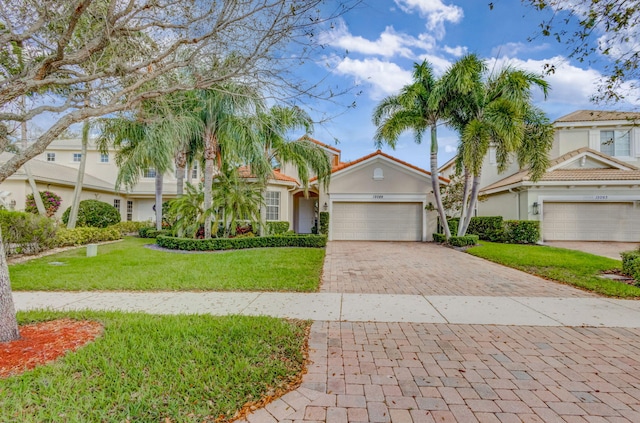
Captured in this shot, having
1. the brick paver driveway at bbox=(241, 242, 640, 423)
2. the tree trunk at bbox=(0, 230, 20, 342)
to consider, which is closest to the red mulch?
the tree trunk at bbox=(0, 230, 20, 342)

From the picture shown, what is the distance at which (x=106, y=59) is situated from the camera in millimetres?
5555

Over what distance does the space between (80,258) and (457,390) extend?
37.7ft

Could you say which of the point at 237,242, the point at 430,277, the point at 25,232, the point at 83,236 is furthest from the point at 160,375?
the point at 83,236

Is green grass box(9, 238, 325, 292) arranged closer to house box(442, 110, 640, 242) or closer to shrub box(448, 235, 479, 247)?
shrub box(448, 235, 479, 247)

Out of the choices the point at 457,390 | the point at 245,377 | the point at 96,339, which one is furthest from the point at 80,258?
the point at 457,390

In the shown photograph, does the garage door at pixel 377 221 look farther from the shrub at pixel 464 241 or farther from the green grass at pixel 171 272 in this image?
the green grass at pixel 171 272

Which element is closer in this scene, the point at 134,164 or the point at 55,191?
the point at 134,164

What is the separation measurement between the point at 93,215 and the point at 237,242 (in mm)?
9328

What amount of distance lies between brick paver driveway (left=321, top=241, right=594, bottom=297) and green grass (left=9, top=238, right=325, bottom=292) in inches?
30.0

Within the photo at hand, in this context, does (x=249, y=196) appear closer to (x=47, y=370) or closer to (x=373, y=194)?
(x=373, y=194)

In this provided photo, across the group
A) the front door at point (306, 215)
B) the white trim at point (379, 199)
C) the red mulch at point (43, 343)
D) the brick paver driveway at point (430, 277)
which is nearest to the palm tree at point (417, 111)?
the white trim at point (379, 199)

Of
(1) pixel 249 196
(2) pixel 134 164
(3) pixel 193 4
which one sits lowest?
(1) pixel 249 196

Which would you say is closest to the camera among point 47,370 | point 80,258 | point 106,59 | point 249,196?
point 47,370

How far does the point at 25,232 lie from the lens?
10500 mm
